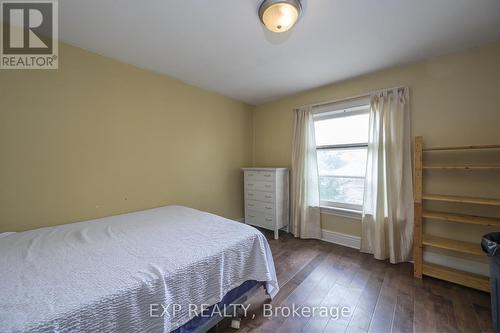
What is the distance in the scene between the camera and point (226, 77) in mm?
Answer: 2645

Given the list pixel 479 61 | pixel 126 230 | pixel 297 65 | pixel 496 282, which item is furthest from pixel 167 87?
pixel 496 282

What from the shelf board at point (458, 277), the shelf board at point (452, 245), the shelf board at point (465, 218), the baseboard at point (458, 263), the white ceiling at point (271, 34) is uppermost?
the white ceiling at point (271, 34)

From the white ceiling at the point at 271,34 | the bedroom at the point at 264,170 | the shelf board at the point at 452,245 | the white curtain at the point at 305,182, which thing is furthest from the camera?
the white curtain at the point at 305,182

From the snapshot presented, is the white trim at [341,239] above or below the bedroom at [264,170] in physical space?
below

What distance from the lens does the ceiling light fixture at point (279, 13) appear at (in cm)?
133

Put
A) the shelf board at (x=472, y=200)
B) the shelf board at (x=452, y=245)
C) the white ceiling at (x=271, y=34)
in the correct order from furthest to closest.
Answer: the shelf board at (x=452, y=245)
the shelf board at (x=472, y=200)
the white ceiling at (x=271, y=34)

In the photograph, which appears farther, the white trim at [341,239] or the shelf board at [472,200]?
the white trim at [341,239]

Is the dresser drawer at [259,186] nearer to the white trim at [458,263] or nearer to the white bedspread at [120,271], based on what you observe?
the white bedspread at [120,271]

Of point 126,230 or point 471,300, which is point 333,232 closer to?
point 471,300

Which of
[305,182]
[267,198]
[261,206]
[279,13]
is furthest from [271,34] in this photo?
[261,206]

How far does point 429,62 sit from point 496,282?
86.3 inches

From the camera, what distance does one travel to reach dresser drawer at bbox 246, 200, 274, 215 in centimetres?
305

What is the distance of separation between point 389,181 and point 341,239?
1072 mm

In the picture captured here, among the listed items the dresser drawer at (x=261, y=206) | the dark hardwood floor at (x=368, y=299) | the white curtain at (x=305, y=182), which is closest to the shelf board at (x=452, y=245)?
the dark hardwood floor at (x=368, y=299)
